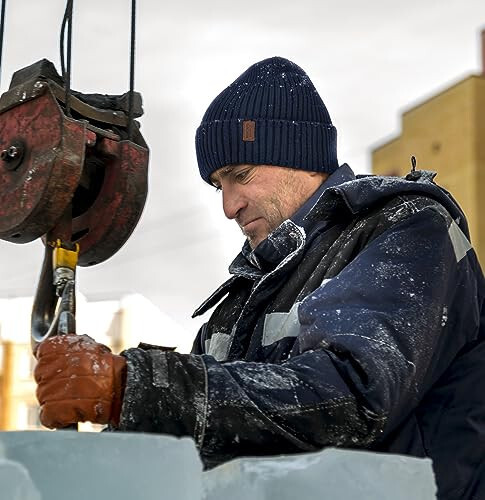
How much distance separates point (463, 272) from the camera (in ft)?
7.79

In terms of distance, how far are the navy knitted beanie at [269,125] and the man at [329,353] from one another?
179mm

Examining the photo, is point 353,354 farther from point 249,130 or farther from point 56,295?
point 249,130

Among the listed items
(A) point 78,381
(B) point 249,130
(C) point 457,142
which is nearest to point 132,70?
(B) point 249,130

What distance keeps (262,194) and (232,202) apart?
0.09 meters

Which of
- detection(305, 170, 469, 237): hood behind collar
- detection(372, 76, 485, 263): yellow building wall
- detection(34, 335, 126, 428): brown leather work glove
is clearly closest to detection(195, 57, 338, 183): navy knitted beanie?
detection(305, 170, 469, 237): hood behind collar

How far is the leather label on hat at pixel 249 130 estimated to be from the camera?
3.18m

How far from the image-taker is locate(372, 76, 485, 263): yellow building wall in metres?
15.7

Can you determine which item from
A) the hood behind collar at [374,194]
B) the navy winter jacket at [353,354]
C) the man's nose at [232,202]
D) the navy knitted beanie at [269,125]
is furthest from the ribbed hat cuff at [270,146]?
the hood behind collar at [374,194]

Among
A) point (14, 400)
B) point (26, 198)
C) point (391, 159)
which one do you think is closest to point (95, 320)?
point (14, 400)

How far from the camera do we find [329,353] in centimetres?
205

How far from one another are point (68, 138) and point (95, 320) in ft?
32.7

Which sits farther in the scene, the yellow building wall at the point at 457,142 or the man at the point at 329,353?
the yellow building wall at the point at 457,142

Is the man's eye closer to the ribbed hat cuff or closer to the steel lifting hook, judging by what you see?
the ribbed hat cuff

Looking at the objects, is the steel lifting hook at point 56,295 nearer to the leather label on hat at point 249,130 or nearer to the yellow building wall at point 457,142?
the leather label on hat at point 249,130
